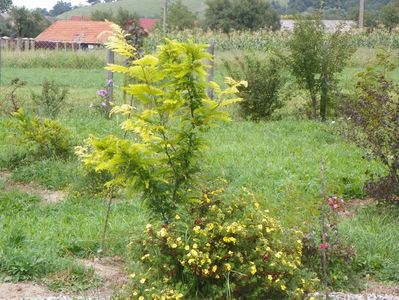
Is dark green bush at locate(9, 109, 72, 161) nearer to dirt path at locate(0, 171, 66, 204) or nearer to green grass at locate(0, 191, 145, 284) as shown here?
dirt path at locate(0, 171, 66, 204)

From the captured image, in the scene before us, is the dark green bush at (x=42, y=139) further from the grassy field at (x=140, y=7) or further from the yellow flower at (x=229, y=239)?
the grassy field at (x=140, y=7)

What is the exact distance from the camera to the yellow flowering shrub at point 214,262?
464 centimetres

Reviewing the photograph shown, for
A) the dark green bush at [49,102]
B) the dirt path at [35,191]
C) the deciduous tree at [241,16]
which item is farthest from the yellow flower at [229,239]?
the deciduous tree at [241,16]

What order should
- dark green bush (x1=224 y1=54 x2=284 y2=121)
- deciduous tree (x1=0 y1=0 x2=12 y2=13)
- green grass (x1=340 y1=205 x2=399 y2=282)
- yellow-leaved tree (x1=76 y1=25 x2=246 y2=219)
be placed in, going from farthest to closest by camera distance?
deciduous tree (x1=0 y1=0 x2=12 y2=13), dark green bush (x1=224 y1=54 x2=284 y2=121), green grass (x1=340 y1=205 x2=399 y2=282), yellow-leaved tree (x1=76 y1=25 x2=246 y2=219)

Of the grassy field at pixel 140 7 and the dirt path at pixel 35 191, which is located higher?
the grassy field at pixel 140 7

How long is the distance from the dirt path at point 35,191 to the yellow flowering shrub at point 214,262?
378 centimetres

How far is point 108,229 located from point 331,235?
228 centimetres

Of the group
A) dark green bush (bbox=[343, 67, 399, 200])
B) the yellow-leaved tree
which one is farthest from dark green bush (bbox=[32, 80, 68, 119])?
the yellow-leaved tree

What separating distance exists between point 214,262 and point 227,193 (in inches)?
35.2

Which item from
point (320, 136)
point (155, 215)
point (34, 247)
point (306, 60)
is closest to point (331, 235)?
point (155, 215)

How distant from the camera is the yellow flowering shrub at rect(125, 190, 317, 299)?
4641 mm

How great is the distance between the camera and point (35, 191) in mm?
8914

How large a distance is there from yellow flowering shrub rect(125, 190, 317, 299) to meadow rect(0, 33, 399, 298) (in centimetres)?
43

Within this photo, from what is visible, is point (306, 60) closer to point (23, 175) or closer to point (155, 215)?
point (23, 175)
